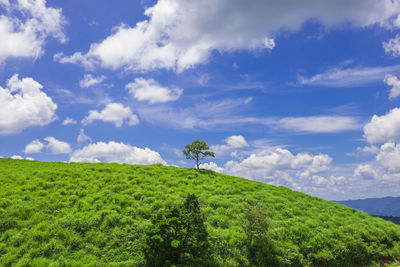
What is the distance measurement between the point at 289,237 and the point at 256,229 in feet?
12.8

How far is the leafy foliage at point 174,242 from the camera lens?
14406 millimetres

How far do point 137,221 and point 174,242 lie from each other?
6824 millimetres

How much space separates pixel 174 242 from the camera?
45.6 feet

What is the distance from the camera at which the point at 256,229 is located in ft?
60.5

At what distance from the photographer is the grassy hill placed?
16.4 m

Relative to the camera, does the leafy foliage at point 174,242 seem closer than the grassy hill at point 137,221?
Yes

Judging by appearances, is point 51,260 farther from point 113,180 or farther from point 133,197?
point 113,180

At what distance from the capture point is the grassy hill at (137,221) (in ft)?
53.7

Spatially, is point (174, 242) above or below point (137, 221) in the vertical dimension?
below

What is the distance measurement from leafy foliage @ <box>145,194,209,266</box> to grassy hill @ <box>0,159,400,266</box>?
147cm

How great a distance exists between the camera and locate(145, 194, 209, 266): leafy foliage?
14.4 metres

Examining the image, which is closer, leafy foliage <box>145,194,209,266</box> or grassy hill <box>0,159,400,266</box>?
leafy foliage <box>145,194,209,266</box>

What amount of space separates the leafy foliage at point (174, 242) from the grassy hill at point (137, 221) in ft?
4.82

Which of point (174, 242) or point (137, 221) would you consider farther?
point (137, 221)
